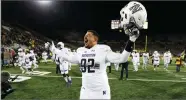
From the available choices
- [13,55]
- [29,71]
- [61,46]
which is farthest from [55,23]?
[61,46]

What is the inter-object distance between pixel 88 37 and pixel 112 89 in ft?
26.5

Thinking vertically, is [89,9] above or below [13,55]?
above

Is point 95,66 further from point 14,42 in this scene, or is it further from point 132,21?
point 14,42

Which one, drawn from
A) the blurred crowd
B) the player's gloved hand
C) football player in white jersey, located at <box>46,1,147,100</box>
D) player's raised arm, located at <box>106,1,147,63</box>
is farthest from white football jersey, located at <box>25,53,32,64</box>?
the player's gloved hand

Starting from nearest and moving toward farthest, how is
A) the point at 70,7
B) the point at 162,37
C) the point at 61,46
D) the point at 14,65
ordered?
the point at 61,46, the point at 14,65, the point at 70,7, the point at 162,37

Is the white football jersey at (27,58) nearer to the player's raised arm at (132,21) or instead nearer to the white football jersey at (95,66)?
the white football jersey at (95,66)

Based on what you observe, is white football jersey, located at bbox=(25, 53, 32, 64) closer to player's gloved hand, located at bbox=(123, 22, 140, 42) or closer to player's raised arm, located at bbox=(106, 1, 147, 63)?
player's raised arm, located at bbox=(106, 1, 147, 63)

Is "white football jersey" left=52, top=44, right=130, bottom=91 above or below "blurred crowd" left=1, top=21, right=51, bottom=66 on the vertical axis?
below

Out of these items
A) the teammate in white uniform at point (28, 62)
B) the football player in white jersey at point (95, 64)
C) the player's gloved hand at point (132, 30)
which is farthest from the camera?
the teammate in white uniform at point (28, 62)

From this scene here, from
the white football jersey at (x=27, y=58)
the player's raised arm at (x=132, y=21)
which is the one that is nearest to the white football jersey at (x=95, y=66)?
the player's raised arm at (x=132, y=21)

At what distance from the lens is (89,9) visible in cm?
6050

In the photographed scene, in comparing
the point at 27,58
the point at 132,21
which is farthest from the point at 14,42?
the point at 132,21

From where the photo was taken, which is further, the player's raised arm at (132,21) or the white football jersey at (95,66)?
the white football jersey at (95,66)

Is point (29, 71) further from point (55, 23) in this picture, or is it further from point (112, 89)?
point (55, 23)
